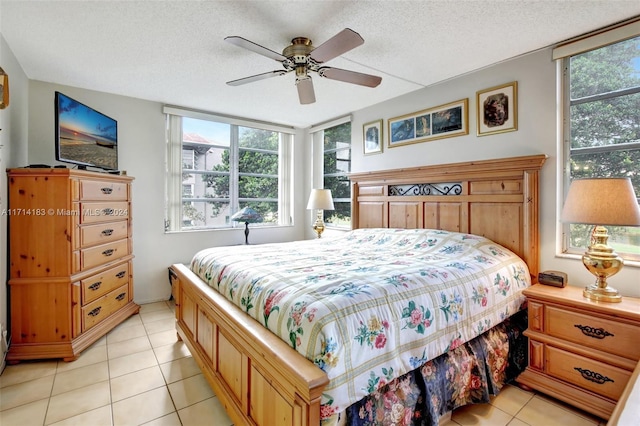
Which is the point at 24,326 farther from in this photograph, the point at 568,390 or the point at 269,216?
the point at 568,390

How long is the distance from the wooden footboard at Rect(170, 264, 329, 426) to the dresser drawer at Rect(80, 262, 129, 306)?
98cm

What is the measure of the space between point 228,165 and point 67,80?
198 cm

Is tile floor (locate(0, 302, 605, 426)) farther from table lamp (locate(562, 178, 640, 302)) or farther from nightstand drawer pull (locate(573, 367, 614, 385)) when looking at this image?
table lamp (locate(562, 178, 640, 302))

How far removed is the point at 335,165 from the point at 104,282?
331 cm

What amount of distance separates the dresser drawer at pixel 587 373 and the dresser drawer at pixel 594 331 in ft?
0.32

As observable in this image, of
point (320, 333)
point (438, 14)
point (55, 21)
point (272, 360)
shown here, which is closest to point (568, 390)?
point (320, 333)

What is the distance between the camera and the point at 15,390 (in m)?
2.04

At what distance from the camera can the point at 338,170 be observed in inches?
185

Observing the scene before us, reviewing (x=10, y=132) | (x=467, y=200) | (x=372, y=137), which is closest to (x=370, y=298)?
(x=467, y=200)

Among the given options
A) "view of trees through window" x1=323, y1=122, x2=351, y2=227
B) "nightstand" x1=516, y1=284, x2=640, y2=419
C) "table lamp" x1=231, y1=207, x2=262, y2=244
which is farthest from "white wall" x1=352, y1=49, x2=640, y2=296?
"table lamp" x1=231, y1=207, x2=262, y2=244

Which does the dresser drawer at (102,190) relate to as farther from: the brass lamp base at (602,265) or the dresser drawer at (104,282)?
the brass lamp base at (602,265)

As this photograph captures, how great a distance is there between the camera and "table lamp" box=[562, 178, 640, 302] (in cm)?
180

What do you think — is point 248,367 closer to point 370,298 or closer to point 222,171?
point 370,298

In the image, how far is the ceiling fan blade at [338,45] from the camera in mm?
1706
